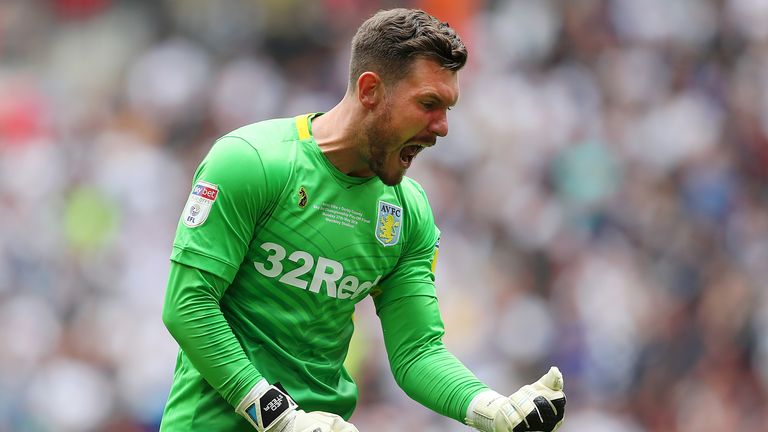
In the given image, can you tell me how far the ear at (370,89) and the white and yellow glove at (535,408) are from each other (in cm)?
117

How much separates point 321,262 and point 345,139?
47 centimetres

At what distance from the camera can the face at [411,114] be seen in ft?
14.4

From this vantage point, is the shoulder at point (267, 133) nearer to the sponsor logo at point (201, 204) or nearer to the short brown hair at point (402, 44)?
the sponsor logo at point (201, 204)

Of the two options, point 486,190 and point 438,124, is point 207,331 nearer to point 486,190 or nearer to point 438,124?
point 438,124

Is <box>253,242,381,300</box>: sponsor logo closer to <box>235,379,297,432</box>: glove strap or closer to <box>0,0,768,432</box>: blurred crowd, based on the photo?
<box>235,379,297,432</box>: glove strap

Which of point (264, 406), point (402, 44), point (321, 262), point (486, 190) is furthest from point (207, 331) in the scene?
point (486, 190)

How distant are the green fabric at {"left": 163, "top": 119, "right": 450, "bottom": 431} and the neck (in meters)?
0.04

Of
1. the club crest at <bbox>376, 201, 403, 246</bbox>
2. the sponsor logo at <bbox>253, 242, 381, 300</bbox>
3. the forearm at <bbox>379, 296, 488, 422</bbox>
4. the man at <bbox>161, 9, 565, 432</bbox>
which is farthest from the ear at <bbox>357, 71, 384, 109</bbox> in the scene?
the forearm at <bbox>379, 296, 488, 422</bbox>

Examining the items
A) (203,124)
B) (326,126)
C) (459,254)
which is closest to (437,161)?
(459,254)

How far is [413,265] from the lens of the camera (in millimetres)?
4848

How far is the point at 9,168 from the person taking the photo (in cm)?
1153

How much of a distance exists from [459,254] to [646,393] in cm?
200

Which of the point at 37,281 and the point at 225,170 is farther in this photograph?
the point at 37,281

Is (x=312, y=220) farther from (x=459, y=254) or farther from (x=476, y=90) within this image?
(x=476, y=90)
